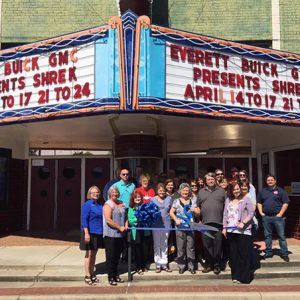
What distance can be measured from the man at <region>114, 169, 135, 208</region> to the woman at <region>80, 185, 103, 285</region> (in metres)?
1.11

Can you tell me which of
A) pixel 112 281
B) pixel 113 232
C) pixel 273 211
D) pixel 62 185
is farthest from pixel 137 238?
pixel 62 185

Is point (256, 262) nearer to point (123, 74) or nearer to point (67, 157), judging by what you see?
point (123, 74)

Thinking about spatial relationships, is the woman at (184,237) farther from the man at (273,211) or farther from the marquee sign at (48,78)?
the marquee sign at (48,78)

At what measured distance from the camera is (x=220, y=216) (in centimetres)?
740

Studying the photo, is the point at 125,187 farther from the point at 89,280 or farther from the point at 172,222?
the point at 89,280

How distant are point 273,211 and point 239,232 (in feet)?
4.80

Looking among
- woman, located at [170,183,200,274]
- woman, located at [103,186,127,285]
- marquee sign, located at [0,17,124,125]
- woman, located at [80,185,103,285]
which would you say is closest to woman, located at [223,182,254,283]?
woman, located at [170,183,200,274]

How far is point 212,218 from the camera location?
24.2ft

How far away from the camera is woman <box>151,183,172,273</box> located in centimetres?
755

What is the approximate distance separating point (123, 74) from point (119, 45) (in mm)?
565

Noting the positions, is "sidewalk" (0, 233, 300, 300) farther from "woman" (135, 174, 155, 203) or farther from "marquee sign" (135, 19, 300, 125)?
"marquee sign" (135, 19, 300, 125)

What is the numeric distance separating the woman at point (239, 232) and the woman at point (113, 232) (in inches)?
71.6

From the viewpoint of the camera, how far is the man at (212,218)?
290 inches

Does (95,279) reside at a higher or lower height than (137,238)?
lower
